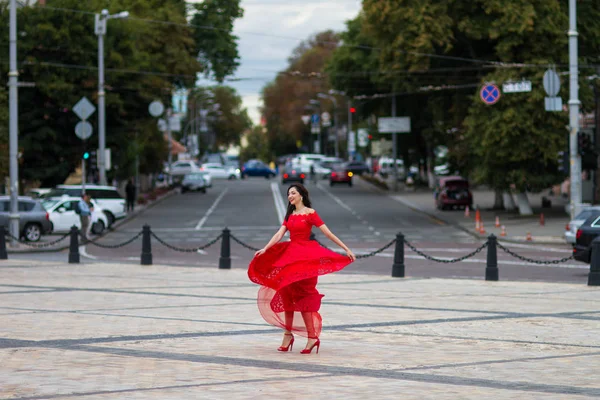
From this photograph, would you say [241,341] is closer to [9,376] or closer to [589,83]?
[9,376]

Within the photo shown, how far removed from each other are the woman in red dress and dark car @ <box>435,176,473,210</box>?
154ft

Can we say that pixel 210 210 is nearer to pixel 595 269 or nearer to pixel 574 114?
pixel 574 114

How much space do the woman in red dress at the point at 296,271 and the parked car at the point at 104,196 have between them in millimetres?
35658

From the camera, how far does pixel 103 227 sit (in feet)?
149

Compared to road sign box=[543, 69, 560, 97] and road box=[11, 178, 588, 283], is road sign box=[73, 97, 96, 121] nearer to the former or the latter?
road box=[11, 178, 588, 283]

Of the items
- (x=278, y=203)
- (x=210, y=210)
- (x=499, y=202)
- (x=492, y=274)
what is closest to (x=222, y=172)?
(x=278, y=203)

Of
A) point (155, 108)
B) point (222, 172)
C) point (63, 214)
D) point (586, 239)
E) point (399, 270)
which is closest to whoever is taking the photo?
point (399, 270)

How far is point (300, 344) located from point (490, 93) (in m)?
34.4

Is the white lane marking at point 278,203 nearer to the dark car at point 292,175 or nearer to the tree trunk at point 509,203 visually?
the dark car at point 292,175

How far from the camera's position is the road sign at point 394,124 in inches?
2896

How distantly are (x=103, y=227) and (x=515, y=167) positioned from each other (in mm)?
16872

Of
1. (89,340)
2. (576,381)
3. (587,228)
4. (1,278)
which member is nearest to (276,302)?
(89,340)

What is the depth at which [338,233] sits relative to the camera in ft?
144

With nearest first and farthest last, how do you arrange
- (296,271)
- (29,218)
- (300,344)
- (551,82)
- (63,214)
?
(296,271)
(300,344)
(551,82)
(29,218)
(63,214)
